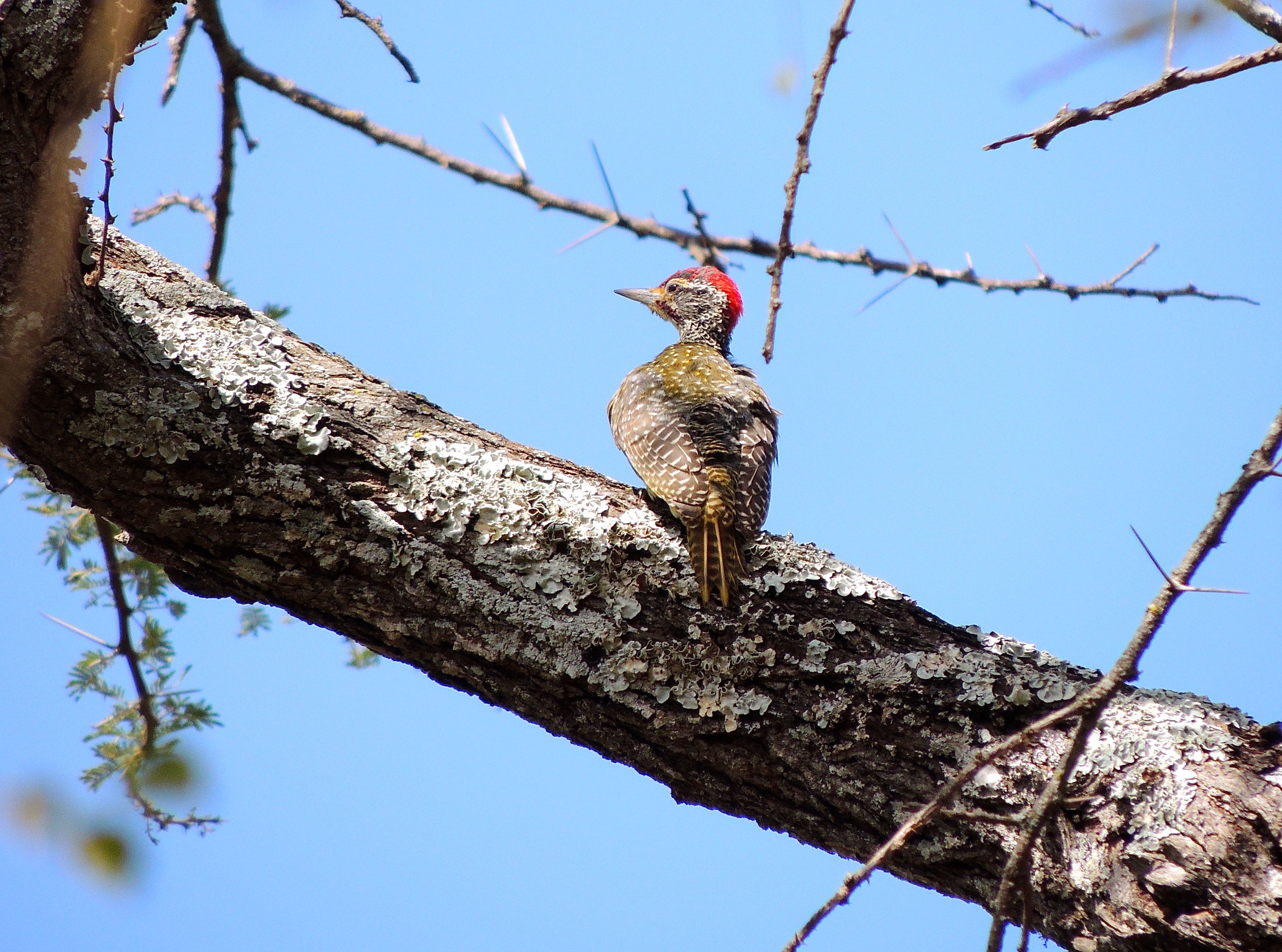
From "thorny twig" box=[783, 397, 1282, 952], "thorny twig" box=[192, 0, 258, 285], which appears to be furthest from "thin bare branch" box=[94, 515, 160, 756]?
"thorny twig" box=[783, 397, 1282, 952]

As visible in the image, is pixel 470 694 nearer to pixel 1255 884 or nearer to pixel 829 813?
pixel 829 813

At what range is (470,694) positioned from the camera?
97.3 inches

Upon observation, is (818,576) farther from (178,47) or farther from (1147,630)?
(178,47)

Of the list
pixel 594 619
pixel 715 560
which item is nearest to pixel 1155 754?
pixel 715 560

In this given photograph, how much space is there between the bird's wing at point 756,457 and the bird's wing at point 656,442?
15cm

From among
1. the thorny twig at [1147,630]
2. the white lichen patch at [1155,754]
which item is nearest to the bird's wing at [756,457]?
the white lichen patch at [1155,754]

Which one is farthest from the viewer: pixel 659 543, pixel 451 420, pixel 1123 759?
pixel 451 420

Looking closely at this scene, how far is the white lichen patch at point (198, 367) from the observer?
7.58 ft

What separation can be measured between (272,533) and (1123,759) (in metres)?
1.97

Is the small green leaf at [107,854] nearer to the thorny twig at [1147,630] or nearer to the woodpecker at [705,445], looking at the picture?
the woodpecker at [705,445]

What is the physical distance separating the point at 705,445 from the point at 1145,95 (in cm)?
192

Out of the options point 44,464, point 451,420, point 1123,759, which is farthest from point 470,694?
point 1123,759

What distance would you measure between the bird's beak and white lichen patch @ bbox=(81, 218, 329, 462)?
11.0ft

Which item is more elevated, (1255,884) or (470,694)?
(470,694)
